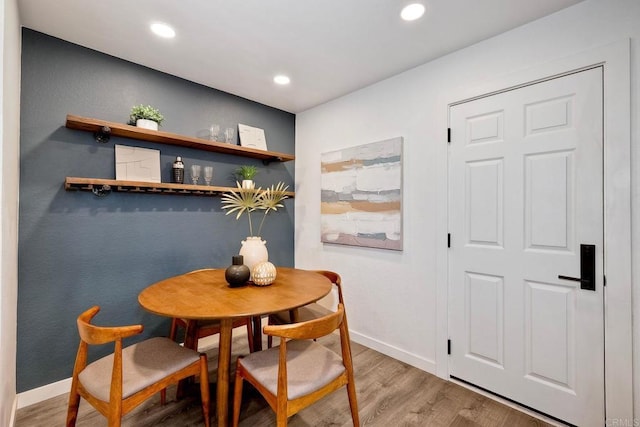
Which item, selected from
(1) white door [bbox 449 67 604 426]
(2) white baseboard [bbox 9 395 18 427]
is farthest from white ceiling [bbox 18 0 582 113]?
(2) white baseboard [bbox 9 395 18 427]

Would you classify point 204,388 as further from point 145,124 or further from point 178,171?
point 145,124

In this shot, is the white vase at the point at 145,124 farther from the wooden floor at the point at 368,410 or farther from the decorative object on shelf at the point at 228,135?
the wooden floor at the point at 368,410

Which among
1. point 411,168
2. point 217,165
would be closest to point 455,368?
point 411,168

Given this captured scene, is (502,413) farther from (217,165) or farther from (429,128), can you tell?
(217,165)

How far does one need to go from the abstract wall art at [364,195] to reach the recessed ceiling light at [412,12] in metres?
0.95

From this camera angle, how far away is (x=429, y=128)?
242cm

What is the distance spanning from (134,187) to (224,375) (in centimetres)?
167

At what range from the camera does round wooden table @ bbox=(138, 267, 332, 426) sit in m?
1.46

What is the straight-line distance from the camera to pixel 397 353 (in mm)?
2598

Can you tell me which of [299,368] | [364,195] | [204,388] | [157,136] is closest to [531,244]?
[364,195]

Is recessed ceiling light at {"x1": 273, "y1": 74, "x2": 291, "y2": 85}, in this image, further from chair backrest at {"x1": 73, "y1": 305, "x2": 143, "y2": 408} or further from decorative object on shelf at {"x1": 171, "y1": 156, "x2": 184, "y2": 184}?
chair backrest at {"x1": 73, "y1": 305, "x2": 143, "y2": 408}

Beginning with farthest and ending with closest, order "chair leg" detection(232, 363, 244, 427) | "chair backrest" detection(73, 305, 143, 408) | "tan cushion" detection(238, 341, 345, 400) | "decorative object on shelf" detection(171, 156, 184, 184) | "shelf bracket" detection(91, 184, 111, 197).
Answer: "decorative object on shelf" detection(171, 156, 184, 184)
"shelf bracket" detection(91, 184, 111, 197)
"chair leg" detection(232, 363, 244, 427)
"tan cushion" detection(238, 341, 345, 400)
"chair backrest" detection(73, 305, 143, 408)

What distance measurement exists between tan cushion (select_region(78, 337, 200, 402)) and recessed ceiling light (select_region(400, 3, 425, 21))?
2.39 m

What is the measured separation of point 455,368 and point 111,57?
3.67 meters
